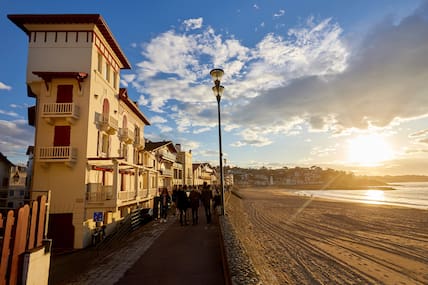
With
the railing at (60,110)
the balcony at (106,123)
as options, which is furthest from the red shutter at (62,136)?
the balcony at (106,123)

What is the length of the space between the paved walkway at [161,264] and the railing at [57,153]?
6.09 m

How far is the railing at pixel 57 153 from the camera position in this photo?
1552cm

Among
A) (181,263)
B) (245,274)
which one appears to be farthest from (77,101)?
(245,274)

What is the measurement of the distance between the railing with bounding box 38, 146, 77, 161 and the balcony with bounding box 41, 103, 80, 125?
5.50ft

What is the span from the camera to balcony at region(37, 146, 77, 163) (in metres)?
15.5

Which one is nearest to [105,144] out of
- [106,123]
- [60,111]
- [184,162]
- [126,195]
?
[106,123]

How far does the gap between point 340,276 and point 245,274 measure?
15.9 ft

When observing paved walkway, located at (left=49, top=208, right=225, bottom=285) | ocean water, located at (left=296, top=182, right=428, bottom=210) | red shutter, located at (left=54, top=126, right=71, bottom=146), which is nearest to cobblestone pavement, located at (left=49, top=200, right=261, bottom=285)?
paved walkway, located at (left=49, top=208, right=225, bottom=285)

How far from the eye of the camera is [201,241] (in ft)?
34.1

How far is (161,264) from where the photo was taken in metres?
7.74

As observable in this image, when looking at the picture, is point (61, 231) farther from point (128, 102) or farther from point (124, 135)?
point (128, 102)

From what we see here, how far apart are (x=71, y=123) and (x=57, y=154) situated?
2.02 m

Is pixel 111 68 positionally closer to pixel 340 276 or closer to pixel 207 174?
pixel 340 276

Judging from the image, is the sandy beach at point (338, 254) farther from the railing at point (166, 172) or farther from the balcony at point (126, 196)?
the railing at point (166, 172)
